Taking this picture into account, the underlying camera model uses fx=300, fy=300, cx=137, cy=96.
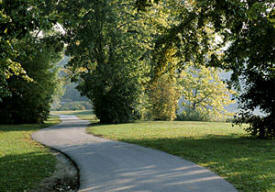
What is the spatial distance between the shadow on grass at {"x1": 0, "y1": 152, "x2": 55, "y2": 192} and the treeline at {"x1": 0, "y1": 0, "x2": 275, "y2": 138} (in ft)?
10.6

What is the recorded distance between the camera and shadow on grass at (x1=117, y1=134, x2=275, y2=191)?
24.5 ft

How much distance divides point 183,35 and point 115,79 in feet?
52.8

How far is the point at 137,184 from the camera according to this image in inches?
281

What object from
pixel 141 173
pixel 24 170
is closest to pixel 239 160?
pixel 141 173

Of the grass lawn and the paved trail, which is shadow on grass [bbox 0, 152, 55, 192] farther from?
the paved trail

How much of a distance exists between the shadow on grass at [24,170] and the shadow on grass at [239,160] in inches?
187

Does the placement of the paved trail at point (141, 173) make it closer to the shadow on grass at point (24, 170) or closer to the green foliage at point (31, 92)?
the shadow on grass at point (24, 170)

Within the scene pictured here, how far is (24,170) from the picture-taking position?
930 centimetres

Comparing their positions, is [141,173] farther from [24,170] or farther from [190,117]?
[190,117]

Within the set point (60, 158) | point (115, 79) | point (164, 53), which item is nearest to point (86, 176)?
point (60, 158)

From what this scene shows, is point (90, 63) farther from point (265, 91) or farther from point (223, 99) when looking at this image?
point (223, 99)

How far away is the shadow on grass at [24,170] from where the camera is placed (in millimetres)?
7752

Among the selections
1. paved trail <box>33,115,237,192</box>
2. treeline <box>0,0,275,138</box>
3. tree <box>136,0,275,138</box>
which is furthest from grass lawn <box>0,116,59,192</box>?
tree <box>136,0,275,138</box>

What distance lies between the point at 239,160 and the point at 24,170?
7.08 metres
